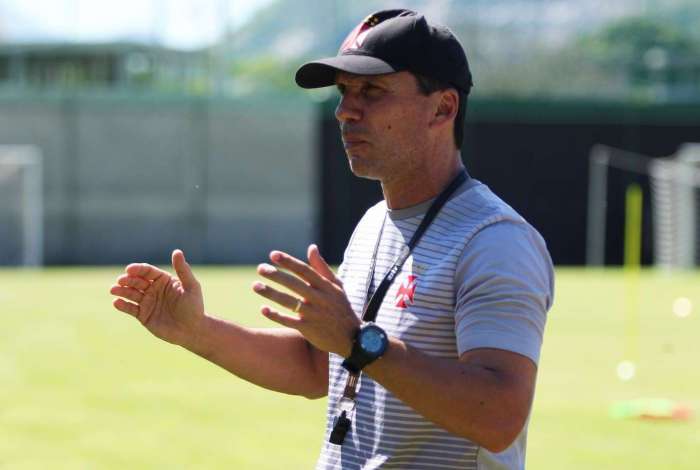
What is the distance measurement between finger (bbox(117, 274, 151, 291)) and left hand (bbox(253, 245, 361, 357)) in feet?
2.70

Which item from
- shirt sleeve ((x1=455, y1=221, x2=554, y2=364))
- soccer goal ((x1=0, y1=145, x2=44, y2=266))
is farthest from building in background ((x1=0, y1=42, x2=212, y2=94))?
shirt sleeve ((x1=455, y1=221, x2=554, y2=364))

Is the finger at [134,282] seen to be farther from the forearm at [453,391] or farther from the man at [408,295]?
the forearm at [453,391]

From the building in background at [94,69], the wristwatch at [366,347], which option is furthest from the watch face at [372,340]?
the building in background at [94,69]

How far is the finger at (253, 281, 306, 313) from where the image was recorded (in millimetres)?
3088

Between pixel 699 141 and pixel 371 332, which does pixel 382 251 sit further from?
pixel 699 141

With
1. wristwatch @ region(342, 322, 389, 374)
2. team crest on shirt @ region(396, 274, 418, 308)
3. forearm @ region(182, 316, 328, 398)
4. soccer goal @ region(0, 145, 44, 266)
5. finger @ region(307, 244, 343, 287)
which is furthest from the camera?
soccer goal @ region(0, 145, 44, 266)

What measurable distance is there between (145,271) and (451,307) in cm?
93

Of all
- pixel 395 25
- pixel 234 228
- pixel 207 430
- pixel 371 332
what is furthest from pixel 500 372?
pixel 234 228

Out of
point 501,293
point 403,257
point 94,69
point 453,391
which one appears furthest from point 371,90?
point 94,69

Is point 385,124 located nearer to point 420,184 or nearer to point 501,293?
point 420,184

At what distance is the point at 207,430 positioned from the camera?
37.1ft

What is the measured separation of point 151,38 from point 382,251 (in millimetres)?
37868

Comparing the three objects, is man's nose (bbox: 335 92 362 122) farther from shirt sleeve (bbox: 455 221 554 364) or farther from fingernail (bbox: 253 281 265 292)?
fingernail (bbox: 253 281 265 292)

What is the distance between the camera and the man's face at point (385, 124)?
12.1 ft
